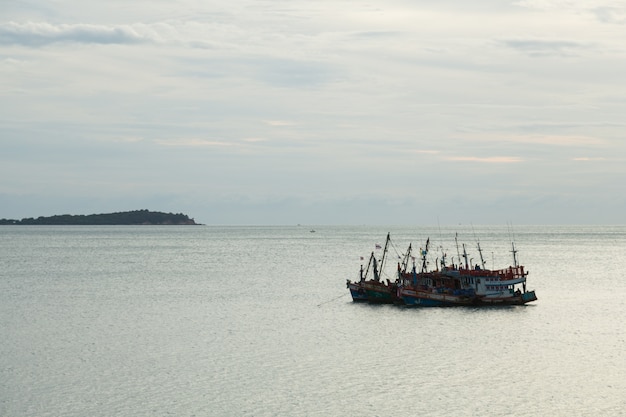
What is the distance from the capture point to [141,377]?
54812 mm

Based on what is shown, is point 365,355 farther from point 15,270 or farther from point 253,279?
point 15,270

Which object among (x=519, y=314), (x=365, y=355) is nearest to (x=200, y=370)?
(x=365, y=355)

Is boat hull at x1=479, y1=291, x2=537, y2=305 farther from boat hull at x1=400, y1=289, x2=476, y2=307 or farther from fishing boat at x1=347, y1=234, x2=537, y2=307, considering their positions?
boat hull at x1=400, y1=289, x2=476, y2=307

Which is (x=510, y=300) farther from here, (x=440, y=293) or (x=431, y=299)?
(x=431, y=299)

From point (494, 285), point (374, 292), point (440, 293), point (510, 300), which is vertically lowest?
point (510, 300)

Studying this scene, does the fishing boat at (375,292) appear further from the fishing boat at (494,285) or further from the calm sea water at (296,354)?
the fishing boat at (494,285)

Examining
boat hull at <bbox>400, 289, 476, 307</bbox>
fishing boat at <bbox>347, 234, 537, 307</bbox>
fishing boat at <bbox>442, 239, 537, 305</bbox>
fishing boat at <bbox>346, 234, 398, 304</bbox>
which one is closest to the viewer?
boat hull at <bbox>400, 289, 476, 307</bbox>

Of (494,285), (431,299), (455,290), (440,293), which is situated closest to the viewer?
(431,299)

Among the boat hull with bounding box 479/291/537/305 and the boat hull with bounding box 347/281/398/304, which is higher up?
the boat hull with bounding box 347/281/398/304

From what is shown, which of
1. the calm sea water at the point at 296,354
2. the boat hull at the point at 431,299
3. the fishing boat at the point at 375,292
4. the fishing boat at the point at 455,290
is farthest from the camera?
the fishing boat at the point at 375,292

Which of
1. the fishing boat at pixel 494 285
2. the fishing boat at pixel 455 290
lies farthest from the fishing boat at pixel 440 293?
the fishing boat at pixel 494 285

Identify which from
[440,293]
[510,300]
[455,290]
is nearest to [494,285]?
[510,300]

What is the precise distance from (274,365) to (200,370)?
5304 millimetres

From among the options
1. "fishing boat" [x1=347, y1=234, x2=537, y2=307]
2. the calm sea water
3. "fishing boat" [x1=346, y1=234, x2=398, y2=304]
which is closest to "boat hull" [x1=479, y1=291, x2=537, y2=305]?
"fishing boat" [x1=347, y1=234, x2=537, y2=307]
